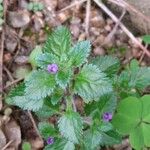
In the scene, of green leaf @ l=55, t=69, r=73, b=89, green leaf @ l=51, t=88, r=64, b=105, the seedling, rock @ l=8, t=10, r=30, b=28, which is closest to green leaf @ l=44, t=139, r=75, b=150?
the seedling

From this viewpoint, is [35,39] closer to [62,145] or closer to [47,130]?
[47,130]

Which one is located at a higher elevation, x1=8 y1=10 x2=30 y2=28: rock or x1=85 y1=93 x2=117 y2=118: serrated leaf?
x1=8 y1=10 x2=30 y2=28: rock

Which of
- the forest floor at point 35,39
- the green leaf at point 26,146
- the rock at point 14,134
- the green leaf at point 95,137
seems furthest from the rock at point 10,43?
the green leaf at point 95,137

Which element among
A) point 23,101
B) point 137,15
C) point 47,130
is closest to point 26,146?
point 47,130

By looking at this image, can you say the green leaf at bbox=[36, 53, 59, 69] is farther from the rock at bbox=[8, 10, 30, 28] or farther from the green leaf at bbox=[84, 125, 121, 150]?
the rock at bbox=[8, 10, 30, 28]

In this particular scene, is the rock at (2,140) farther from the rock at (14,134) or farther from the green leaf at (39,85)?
the green leaf at (39,85)

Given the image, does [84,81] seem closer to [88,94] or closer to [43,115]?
[88,94]
